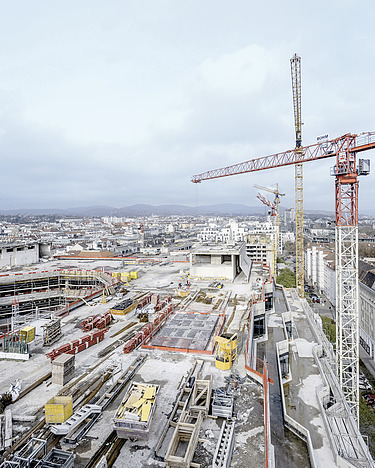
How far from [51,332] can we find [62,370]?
19.9 feet

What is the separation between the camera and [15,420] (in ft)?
39.2

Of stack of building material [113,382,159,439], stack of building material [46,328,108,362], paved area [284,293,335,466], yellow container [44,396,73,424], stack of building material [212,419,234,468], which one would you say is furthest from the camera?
stack of building material [46,328,108,362]

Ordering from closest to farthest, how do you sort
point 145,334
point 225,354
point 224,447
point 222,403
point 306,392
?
point 224,447 < point 222,403 < point 225,354 < point 306,392 < point 145,334

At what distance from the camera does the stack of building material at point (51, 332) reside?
19180 millimetres

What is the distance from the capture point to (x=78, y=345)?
59.4 feet

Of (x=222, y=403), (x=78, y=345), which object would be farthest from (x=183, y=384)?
(x=78, y=345)

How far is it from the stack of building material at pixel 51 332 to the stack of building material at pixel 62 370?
5290 mm

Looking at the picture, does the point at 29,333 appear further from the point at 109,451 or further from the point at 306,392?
the point at 306,392

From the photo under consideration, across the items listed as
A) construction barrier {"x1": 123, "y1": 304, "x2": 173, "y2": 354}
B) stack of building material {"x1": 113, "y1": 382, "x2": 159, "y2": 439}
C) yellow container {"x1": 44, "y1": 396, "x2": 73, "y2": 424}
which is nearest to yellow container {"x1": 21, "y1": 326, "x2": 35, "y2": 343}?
construction barrier {"x1": 123, "y1": 304, "x2": 173, "y2": 354}

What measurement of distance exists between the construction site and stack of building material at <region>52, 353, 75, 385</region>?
5 centimetres

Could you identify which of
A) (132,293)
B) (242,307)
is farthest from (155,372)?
(132,293)

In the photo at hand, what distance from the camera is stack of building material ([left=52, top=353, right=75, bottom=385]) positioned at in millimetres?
14227

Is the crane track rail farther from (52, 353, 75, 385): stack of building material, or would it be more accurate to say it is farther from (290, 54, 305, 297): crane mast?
(290, 54, 305, 297): crane mast

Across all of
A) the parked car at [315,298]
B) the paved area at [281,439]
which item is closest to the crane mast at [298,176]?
the parked car at [315,298]
